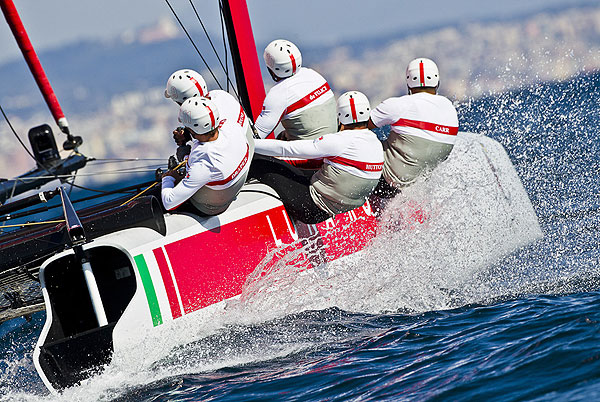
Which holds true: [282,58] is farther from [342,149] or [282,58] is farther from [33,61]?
[33,61]

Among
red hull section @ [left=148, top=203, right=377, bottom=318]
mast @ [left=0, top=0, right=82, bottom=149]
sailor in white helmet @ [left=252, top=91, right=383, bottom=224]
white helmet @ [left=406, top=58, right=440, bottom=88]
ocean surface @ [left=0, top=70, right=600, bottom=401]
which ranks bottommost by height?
ocean surface @ [left=0, top=70, right=600, bottom=401]

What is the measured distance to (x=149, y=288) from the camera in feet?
Result: 17.2

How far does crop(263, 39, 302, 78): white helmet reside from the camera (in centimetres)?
593

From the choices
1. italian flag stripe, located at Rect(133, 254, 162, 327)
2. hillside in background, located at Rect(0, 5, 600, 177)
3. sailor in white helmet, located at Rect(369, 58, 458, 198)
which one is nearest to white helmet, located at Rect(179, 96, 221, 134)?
italian flag stripe, located at Rect(133, 254, 162, 327)

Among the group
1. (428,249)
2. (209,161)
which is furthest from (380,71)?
(209,161)

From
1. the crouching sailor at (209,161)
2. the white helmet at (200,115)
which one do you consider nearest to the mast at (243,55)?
the crouching sailor at (209,161)

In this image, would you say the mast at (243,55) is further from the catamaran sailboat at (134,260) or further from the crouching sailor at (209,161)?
the crouching sailor at (209,161)

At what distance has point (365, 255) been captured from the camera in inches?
239

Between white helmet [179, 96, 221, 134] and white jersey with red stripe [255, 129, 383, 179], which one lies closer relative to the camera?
white helmet [179, 96, 221, 134]

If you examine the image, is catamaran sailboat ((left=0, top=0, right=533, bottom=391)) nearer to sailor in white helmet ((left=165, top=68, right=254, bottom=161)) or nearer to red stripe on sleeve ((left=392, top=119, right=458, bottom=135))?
sailor in white helmet ((left=165, top=68, right=254, bottom=161))

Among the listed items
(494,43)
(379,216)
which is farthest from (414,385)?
(494,43)

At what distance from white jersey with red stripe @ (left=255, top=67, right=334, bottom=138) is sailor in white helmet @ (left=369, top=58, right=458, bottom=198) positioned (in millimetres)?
503

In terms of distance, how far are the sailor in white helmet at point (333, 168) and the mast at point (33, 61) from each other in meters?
5.86

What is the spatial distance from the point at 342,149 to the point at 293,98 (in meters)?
0.59
